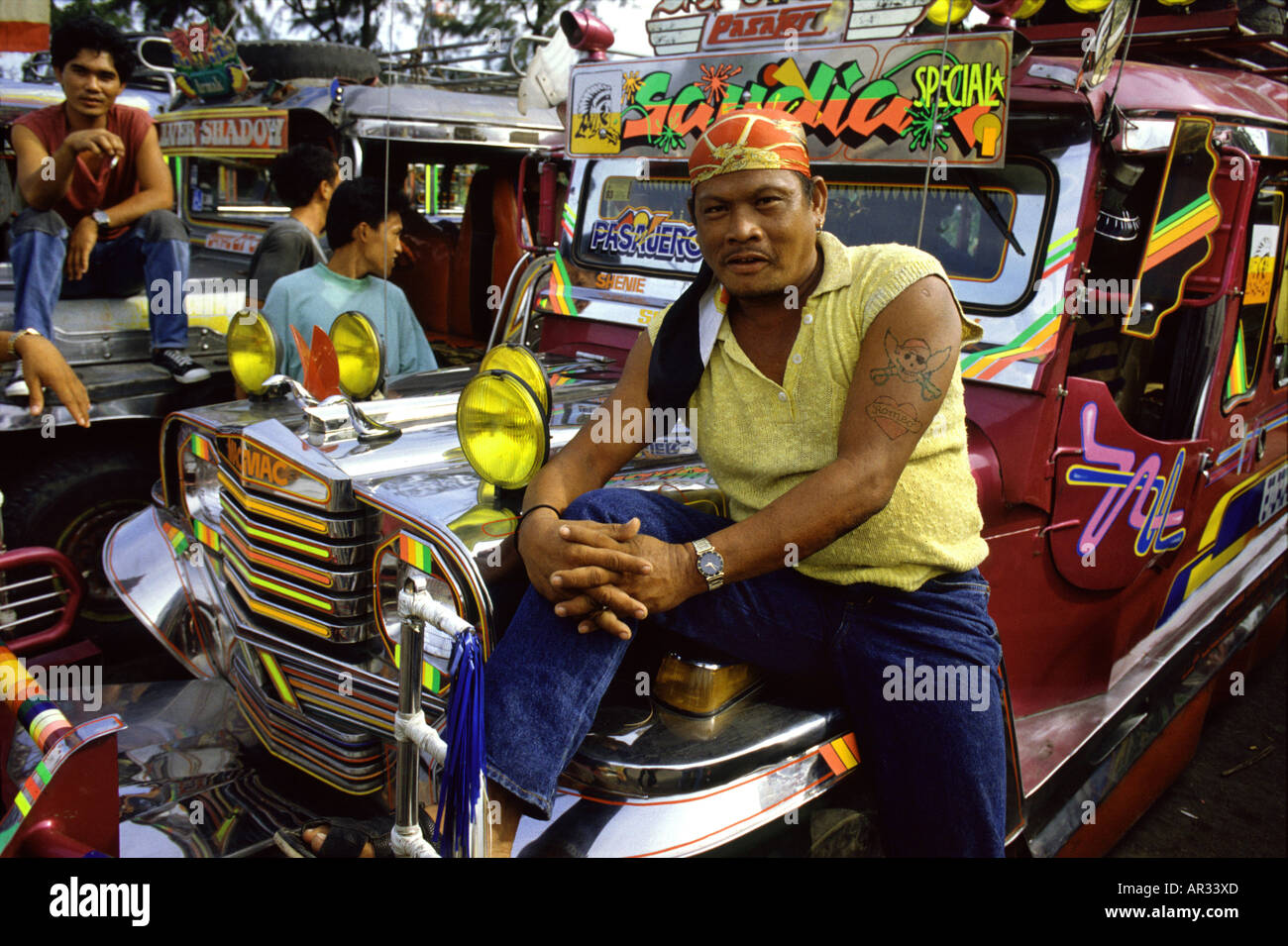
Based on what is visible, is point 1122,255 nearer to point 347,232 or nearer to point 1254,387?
point 1254,387

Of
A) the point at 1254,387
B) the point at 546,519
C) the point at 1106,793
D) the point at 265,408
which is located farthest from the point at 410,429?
the point at 1254,387

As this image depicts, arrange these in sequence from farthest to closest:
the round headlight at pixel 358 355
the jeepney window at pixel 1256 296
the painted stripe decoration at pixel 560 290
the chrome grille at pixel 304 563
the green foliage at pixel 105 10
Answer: the green foliage at pixel 105 10 < the painted stripe decoration at pixel 560 290 < the jeepney window at pixel 1256 296 < the round headlight at pixel 358 355 < the chrome grille at pixel 304 563

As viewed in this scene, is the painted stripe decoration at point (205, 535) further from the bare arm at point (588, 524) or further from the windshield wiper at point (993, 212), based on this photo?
the windshield wiper at point (993, 212)

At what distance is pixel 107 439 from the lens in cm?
398

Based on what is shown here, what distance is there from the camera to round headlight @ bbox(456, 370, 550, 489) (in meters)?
1.87

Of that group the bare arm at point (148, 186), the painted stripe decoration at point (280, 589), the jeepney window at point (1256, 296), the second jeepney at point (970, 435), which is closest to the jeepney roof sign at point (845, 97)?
the second jeepney at point (970, 435)

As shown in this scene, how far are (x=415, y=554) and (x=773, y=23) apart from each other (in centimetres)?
171

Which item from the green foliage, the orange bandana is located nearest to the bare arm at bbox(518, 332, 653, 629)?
the orange bandana

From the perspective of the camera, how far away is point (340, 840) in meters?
1.75

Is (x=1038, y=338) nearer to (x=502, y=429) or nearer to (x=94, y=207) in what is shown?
(x=502, y=429)

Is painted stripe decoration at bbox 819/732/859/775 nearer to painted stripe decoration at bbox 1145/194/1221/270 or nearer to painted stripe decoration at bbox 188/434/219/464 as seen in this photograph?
painted stripe decoration at bbox 1145/194/1221/270

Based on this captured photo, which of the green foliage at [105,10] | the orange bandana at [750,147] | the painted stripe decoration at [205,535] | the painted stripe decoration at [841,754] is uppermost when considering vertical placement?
the green foliage at [105,10]

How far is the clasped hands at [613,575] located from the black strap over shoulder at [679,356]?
374 millimetres

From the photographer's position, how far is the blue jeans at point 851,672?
1.62 metres
